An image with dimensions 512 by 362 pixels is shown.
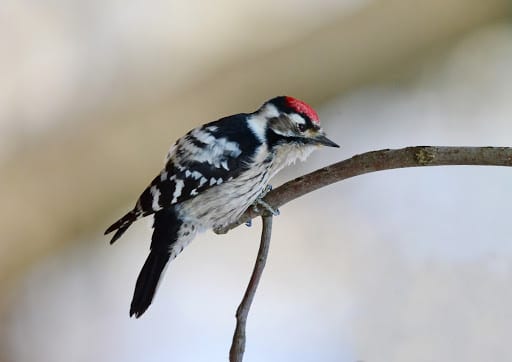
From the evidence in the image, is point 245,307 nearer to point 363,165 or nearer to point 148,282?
point 148,282

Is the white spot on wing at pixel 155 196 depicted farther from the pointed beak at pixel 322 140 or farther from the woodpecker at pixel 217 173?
the pointed beak at pixel 322 140

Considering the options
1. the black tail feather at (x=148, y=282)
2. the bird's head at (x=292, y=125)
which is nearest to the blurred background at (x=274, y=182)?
the bird's head at (x=292, y=125)

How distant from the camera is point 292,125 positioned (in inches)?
39.2

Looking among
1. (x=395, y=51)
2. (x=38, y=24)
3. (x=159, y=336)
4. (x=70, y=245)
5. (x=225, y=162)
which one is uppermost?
(x=395, y=51)

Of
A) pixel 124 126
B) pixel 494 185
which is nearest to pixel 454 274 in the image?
pixel 494 185

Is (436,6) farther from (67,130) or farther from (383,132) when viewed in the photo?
(67,130)

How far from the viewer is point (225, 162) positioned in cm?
99

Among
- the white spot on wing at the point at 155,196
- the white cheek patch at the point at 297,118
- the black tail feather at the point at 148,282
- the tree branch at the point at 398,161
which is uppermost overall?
the white cheek patch at the point at 297,118

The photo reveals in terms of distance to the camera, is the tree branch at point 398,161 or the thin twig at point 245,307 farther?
the thin twig at point 245,307

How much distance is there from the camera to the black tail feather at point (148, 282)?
92cm

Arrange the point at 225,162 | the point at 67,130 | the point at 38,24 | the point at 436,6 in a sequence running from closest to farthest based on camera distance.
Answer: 1. the point at 225,162
2. the point at 38,24
3. the point at 436,6
4. the point at 67,130

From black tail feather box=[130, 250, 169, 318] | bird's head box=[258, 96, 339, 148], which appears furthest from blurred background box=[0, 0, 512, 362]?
black tail feather box=[130, 250, 169, 318]

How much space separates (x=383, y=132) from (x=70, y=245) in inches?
45.1

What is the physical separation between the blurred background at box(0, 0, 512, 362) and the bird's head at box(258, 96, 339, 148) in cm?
67
